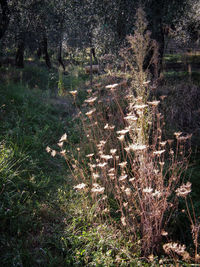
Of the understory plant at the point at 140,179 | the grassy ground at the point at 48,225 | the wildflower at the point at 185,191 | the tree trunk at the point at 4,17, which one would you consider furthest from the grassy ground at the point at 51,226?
the tree trunk at the point at 4,17

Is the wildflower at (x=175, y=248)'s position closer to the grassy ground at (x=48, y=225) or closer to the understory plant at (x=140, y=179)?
the understory plant at (x=140, y=179)

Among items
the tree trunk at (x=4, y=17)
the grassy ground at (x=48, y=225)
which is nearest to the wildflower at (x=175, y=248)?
the grassy ground at (x=48, y=225)

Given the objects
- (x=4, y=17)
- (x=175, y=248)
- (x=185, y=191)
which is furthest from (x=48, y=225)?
(x=4, y=17)

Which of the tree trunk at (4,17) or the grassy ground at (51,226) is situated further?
the tree trunk at (4,17)

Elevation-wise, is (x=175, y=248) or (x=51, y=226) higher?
(x=175, y=248)

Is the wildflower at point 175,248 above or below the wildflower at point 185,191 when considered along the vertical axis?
below

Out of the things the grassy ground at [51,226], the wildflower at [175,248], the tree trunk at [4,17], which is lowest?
the grassy ground at [51,226]

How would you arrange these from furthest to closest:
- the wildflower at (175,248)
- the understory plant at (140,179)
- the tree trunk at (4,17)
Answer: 1. the tree trunk at (4,17)
2. the understory plant at (140,179)
3. the wildflower at (175,248)

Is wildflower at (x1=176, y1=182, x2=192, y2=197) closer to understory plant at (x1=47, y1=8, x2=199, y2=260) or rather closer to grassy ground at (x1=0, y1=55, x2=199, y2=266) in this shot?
understory plant at (x1=47, y1=8, x2=199, y2=260)

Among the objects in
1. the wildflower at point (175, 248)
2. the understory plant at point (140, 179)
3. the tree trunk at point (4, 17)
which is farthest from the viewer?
the tree trunk at point (4, 17)

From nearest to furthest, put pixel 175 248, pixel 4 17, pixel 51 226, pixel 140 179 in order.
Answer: pixel 175 248, pixel 140 179, pixel 51 226, pixel 4 17

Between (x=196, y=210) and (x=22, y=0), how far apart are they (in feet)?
27.9

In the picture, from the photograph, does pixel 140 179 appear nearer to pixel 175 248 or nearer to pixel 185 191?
pixel 185 191

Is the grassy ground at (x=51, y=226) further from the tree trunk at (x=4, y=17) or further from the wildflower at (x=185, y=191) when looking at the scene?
the tree trunk at (x=4, y=17)
